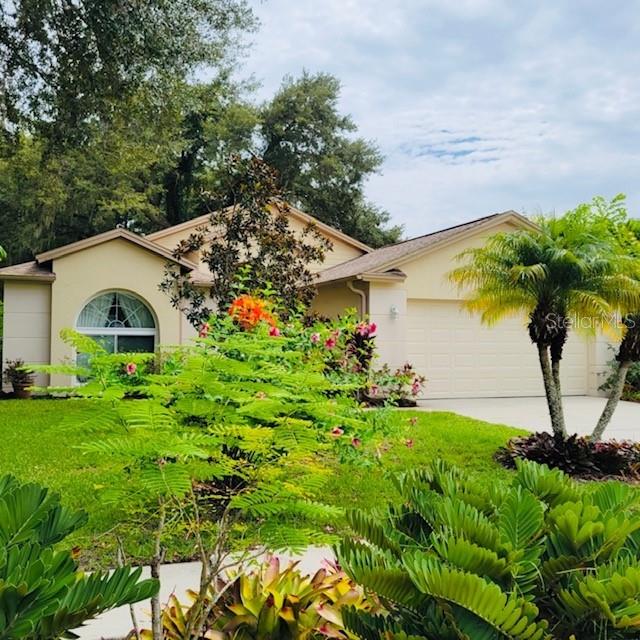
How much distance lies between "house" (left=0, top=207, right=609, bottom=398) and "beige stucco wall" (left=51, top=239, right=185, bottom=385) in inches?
1.0

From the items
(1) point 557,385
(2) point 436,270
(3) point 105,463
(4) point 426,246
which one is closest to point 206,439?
(3) point 105,463

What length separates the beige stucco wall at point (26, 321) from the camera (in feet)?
49.8

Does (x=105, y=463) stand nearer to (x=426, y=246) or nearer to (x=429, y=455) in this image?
(x=429, y=455)

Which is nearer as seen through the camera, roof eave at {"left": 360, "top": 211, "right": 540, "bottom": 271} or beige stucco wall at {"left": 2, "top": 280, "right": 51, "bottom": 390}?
roof eave at {"left": 360, "top": 211, "right": 540, "bottom": 271}

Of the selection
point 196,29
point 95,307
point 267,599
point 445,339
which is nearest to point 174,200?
point 95,307

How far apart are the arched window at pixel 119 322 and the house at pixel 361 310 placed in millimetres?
27

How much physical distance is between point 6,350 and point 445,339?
1164 centimetres

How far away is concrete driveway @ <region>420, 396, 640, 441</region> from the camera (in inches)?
434

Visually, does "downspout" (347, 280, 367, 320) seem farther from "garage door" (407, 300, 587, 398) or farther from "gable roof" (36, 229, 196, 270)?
"gable roof" (36, 229, 196, 270)

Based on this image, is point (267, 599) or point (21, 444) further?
point (21, 444)

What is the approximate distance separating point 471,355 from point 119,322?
31.9ft

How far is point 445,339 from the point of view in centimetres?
1573

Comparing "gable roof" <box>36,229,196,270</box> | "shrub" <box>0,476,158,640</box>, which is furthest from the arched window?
"shrub" <box>0,476,158,640</box>

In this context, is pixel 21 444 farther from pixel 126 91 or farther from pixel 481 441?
pixel 126 91
